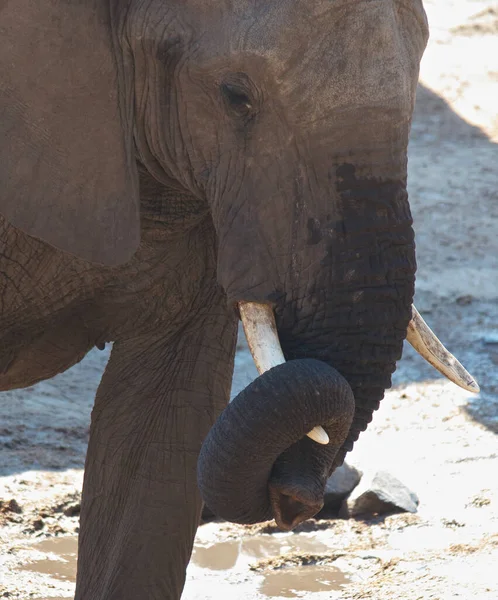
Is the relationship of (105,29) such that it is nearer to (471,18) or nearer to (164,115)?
(164,115)

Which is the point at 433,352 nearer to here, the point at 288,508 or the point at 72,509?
the point at 288,508

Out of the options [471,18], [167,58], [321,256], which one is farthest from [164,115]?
[471,18]

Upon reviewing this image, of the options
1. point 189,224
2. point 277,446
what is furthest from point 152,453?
point 277,446

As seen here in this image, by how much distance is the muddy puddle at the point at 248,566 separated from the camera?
3949 mm

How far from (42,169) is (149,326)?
58cm

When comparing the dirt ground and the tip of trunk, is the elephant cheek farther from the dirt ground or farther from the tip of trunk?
the dirt ground

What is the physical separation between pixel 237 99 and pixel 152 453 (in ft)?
3.18

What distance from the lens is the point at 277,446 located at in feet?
8.13

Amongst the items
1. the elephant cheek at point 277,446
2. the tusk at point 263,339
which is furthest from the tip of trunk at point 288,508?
the tusk at point 263,339

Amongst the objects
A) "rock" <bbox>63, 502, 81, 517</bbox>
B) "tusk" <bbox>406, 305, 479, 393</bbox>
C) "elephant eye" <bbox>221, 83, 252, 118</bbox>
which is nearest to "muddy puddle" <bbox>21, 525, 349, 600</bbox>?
"rock" <bbox>63, 502, 81, 517</bbox>

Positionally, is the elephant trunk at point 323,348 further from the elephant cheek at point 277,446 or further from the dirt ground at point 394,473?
the dirt ground at point 394,473

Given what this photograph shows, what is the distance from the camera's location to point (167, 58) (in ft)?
8.95

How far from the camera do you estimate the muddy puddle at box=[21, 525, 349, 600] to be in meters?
3.95

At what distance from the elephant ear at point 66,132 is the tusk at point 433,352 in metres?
0.54
